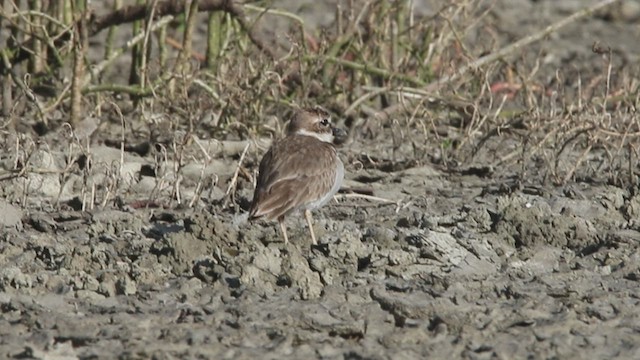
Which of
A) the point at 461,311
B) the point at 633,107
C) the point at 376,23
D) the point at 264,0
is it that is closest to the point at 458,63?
the point at 376,23

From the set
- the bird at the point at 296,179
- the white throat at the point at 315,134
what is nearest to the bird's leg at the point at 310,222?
the bird at the point at 296,179

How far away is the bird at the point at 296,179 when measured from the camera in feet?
23.0

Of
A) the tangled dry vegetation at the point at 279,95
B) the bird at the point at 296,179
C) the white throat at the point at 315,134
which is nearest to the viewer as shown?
the bird at the point at 296,179

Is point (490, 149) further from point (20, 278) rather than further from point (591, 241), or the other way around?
point (20, 278)

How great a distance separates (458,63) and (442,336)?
17.6 ft

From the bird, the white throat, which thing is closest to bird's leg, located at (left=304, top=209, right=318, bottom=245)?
the bird

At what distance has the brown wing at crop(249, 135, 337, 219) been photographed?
7.02 m

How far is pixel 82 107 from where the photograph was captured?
9.20m

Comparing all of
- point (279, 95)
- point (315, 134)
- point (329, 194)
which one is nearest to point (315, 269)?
Answer: point (329, 194)

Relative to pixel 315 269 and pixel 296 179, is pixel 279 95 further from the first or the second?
pixel 315 269

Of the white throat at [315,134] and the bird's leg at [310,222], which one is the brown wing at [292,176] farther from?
the white throat at [315,134]

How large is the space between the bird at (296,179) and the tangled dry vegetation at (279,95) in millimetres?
542

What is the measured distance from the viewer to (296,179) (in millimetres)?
7277

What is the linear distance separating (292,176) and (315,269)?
115 centimetres
